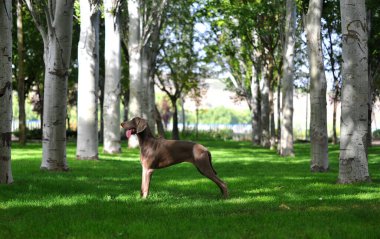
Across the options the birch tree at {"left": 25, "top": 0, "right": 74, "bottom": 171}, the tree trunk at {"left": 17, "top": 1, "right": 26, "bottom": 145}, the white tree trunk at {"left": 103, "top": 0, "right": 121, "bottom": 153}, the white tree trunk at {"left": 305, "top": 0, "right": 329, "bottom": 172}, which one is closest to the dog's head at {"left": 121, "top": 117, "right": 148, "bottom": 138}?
the birch tree at {"left": 25, "top": 0, "right": 74, "bottom": 171}

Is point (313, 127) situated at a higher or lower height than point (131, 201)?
higher

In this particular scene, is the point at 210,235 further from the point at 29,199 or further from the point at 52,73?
the point at 52,73

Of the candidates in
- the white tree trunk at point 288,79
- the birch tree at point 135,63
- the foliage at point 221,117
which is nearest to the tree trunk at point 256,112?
the birch tree at point 135,63

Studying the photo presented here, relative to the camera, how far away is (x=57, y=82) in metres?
13.6

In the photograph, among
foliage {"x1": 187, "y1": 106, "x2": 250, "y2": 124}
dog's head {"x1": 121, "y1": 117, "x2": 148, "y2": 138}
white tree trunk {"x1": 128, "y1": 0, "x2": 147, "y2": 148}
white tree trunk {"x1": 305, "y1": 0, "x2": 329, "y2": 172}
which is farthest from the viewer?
foliage {"x1": 187, "y1": 106, "x2": 250, "y2": 124}

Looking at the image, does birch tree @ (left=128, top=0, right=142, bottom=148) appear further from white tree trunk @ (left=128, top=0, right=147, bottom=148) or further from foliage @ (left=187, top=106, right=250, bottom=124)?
foliage @ (left=187, top=106, right=250, bottom=124)

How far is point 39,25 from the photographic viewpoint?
14.2 m

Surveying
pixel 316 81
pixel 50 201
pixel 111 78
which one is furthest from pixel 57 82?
pixel 111 78

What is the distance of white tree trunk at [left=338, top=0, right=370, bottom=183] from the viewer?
11.7m

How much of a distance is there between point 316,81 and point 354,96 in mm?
3518

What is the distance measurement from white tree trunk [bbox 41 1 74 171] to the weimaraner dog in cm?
492

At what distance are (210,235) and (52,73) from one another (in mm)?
8548

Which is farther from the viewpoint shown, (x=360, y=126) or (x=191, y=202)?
(x=360, y=126)

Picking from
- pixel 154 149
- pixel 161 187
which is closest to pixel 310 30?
pixel 161 187
